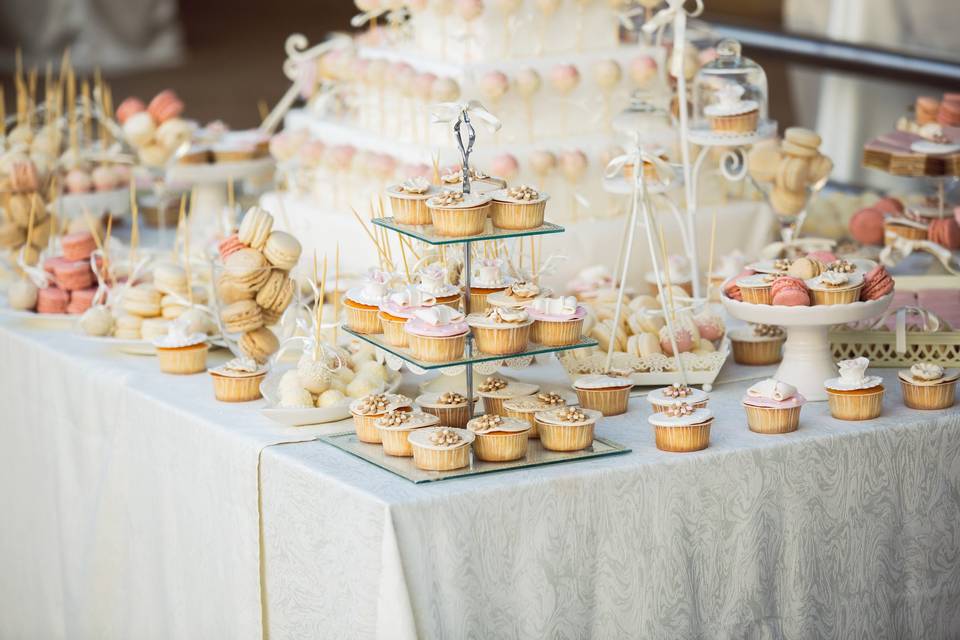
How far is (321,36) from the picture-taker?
12.9 m

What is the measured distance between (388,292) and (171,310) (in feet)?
2.32

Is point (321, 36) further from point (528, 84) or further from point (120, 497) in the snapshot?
point (120, 497)

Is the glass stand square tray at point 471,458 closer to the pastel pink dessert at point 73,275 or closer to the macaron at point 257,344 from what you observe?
the macaron at point 257,344

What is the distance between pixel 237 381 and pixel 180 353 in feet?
0.78

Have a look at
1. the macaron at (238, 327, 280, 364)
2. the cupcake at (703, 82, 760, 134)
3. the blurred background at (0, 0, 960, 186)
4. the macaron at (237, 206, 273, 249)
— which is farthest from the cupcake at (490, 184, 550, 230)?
the blurred background at (0, 0, 960, 186)

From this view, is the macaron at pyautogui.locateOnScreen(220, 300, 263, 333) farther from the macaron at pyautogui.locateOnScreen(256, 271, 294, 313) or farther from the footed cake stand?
the footed cake stand

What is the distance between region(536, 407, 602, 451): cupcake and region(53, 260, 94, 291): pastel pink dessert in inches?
52.1

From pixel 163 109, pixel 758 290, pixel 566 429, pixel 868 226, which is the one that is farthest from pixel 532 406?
pixel 163 109

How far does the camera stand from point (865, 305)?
2672 millimetres

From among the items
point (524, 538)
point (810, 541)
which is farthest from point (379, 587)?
point (810, 541)

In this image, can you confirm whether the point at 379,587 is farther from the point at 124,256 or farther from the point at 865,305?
the point at 124,256

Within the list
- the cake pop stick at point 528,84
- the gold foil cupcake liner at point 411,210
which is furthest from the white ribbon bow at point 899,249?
the gold foil cupcake liner at point 411,210

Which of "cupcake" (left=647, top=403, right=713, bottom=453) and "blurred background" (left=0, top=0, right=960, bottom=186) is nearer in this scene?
"cupcake" (left=647, top=403, right=713, bottom=453)

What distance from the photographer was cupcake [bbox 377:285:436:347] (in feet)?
8.09
